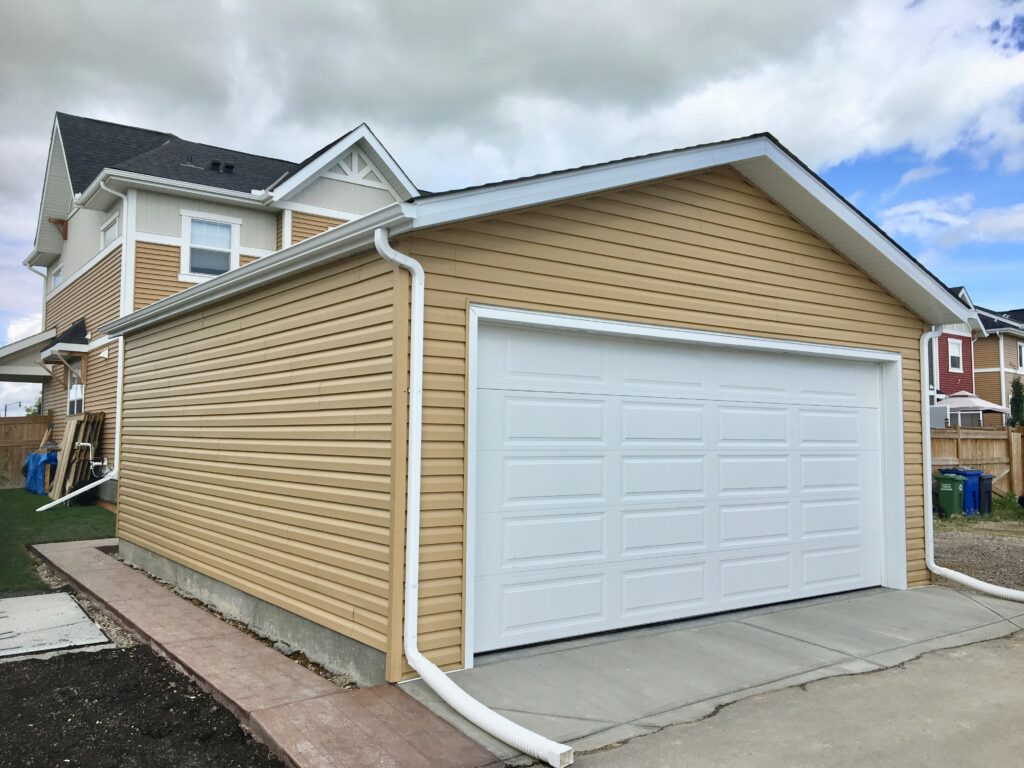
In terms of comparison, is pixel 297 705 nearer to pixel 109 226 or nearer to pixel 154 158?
pixel 109 226

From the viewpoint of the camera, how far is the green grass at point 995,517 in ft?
41.8

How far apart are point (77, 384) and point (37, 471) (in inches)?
81.7

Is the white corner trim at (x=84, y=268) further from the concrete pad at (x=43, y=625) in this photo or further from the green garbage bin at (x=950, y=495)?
the green garbage bin at (x=950, y=495)

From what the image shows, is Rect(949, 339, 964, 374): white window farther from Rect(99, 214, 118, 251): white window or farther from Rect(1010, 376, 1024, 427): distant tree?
Rect(99, 214, 118, 251): white window

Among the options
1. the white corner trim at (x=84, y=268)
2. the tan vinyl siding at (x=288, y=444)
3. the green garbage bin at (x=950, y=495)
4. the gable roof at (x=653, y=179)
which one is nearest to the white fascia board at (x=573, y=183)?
the gable roof at (x=653, y=179)

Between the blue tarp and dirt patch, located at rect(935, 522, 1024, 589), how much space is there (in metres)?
16.6

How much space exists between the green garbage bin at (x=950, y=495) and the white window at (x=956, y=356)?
17794mm

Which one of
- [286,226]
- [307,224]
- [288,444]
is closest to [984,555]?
[288,444]

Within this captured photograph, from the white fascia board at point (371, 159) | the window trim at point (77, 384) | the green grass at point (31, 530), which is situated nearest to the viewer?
the green grass at point (31, 530)

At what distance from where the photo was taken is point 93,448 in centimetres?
1455

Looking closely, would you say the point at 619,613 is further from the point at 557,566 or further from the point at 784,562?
the point at 784,562

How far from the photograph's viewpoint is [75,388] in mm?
16656

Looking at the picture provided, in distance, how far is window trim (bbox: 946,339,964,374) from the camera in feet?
94.6

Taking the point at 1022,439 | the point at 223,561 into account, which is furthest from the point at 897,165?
the point at 223,561
